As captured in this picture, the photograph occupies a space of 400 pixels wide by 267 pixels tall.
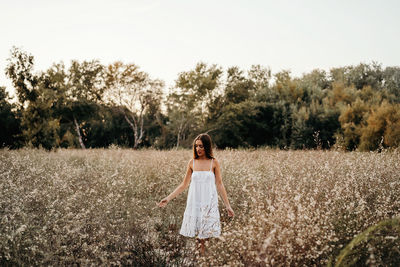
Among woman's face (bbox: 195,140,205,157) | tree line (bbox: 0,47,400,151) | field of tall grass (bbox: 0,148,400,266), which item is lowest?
field of tall grass (bbox: 0,148,400,266)

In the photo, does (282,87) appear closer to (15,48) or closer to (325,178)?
(15,48)

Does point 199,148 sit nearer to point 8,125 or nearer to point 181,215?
point 181,215

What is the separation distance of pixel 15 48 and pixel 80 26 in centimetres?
321

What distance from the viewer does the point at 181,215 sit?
5.20 meters

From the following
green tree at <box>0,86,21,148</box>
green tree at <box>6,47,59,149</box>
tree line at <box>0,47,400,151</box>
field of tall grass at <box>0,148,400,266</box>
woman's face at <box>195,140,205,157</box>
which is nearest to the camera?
field of tall grass at <box>0,148,400,266</box>

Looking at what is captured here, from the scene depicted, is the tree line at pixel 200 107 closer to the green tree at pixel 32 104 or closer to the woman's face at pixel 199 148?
the green tree at pixel 32 104

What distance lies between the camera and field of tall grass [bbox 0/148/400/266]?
2.73 meters

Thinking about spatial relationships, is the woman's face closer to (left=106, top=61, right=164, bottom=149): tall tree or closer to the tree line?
the tree line

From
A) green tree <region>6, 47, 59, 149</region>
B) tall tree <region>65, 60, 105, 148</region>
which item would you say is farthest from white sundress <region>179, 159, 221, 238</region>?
tall tree <region>65, 60, 105, 148</region>

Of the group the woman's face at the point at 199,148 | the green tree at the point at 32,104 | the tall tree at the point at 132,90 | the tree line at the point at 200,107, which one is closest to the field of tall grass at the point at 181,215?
the woman's face at the point at 199,148

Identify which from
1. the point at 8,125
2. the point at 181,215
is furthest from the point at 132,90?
the point at 181,215

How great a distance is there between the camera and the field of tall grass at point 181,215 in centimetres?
273

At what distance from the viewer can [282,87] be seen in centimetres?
2720

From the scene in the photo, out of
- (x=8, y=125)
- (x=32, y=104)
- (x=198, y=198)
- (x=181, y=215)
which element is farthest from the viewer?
(x=8, y=125)
